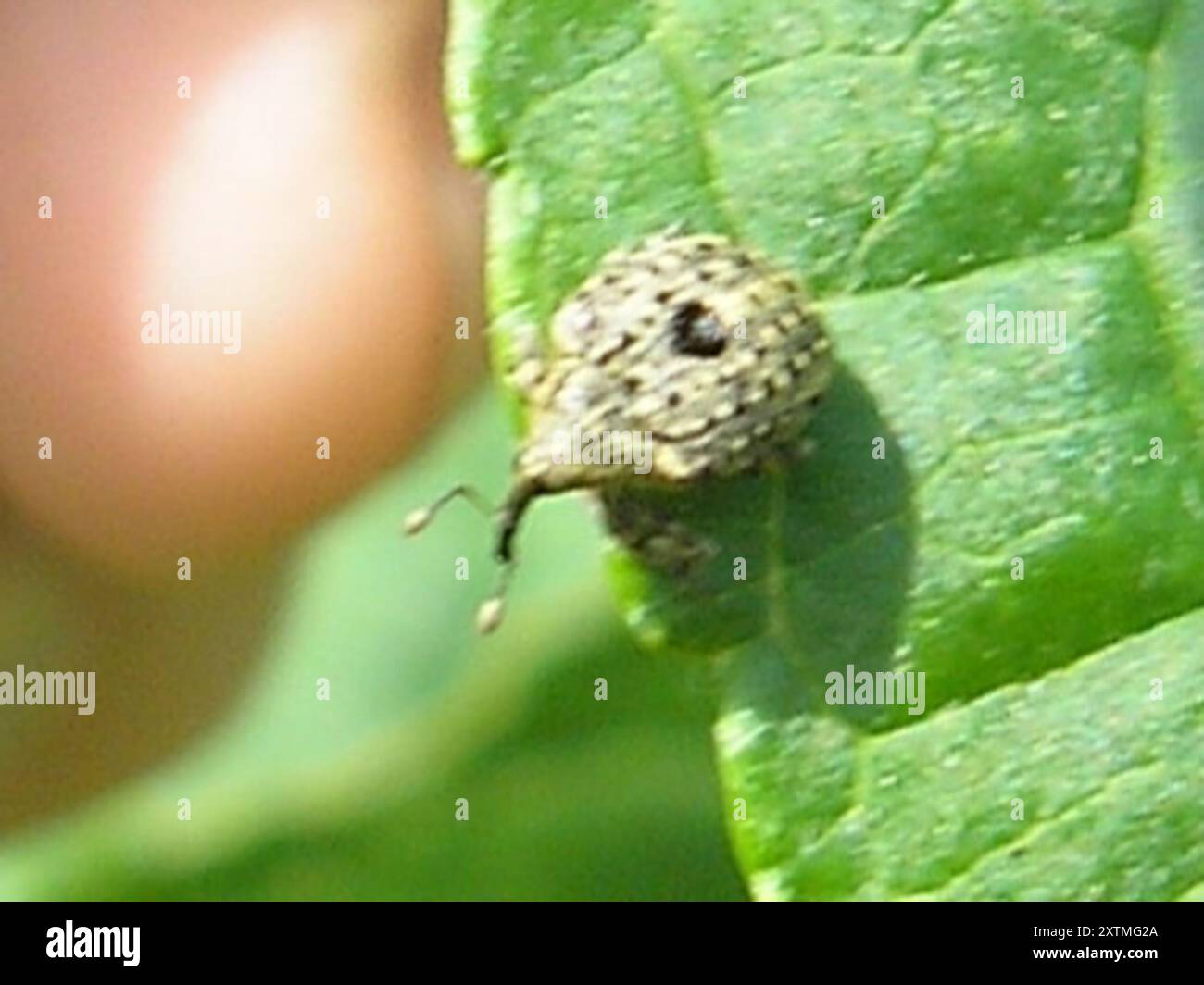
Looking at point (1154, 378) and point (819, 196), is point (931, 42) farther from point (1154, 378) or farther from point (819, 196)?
point (1154, 378)

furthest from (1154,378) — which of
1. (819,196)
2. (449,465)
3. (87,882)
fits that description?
(87,882)

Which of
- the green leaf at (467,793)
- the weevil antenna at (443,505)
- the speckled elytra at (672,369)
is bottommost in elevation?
the green leaf at (467,793)

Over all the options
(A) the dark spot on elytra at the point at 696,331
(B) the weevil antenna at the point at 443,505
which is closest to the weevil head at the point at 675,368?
(A) the dark spot on elytra at the point at 696,331

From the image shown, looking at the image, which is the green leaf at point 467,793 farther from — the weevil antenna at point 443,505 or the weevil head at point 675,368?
the weevil head at point 675,368

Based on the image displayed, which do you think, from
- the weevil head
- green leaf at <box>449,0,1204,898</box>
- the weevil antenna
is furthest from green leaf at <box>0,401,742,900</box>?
green leaf at <box>449,0,1204,898</box>

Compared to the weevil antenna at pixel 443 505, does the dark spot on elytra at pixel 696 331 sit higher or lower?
higher

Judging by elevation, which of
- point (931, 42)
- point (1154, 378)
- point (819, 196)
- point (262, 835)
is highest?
point (931, 42)
